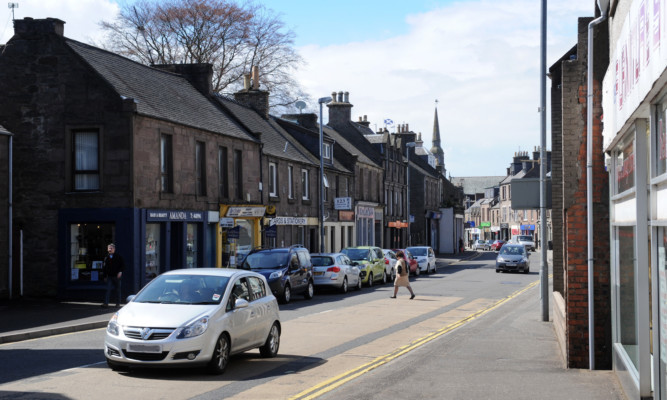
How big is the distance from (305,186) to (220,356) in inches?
1300

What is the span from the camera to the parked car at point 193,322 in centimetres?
1127

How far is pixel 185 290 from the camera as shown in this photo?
12539mm

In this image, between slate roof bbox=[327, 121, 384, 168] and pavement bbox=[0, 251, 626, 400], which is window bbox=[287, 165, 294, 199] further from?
slate roof bbox=[327, 121, 384, 168]

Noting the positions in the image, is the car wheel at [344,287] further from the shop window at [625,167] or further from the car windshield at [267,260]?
the shop window at [625,167]

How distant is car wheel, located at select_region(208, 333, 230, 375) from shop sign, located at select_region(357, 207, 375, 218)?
4406cm

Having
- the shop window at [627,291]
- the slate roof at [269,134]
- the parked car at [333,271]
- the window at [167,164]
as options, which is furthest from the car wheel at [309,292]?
the shop window at [627,291]

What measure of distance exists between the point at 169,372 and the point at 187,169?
19.0m

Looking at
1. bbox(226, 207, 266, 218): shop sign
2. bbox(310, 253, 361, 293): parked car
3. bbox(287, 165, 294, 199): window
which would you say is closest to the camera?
bbox(310, 253, 361, 293): parked car

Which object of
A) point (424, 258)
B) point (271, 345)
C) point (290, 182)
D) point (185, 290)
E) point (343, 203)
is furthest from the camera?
point (343, 203)

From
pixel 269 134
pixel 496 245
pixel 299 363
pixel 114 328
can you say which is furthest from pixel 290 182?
pixel 496 245

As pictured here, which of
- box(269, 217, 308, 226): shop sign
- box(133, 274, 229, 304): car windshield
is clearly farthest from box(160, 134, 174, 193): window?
box(133, 274, 229, 304): car windshield

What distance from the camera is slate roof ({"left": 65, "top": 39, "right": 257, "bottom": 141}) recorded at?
2831 centimetres

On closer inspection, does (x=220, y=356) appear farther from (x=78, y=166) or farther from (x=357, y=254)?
(x=357, y=254)

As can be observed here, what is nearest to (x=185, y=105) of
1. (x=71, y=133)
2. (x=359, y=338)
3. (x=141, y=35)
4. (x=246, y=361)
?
(x=71, y=133)
